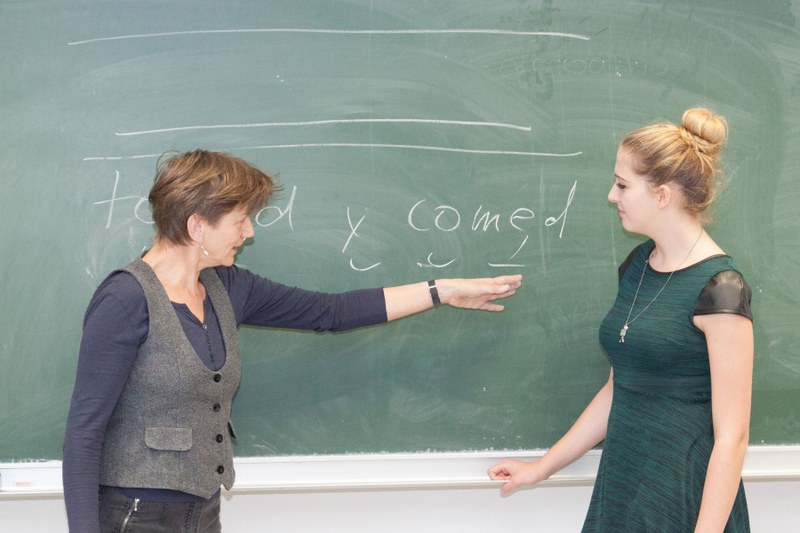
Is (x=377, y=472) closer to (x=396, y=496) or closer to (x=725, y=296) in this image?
(x=396, y=496)

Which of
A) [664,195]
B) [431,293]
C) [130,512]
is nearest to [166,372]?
[130,512]

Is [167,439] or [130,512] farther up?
[167,439]

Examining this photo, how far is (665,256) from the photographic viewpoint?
1.72 m

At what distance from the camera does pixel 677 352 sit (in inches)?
64.1

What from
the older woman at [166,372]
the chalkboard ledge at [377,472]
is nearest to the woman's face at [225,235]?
the older woman at [166,372]

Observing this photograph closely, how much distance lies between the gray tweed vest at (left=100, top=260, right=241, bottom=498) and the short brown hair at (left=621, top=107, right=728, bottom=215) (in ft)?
3.17

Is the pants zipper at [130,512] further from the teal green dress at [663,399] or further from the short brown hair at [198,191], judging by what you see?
the teal green dress at [663,399]

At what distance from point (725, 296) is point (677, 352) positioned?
0.15 meters

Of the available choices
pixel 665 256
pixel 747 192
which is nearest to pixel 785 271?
pixel 747 192

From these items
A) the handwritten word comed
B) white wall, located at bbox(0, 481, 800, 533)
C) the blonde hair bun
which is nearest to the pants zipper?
white wall, located at bbox(0, 481, 800, 533)

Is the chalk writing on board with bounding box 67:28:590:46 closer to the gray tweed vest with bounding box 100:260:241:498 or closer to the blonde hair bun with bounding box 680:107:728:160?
the blonde hair bun with bounding box 680:107:728:160

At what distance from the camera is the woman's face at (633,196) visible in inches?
65.7

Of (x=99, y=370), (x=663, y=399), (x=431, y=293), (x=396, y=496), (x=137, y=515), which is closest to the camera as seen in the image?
(x=99, y=370)

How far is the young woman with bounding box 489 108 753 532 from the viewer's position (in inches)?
60.6
